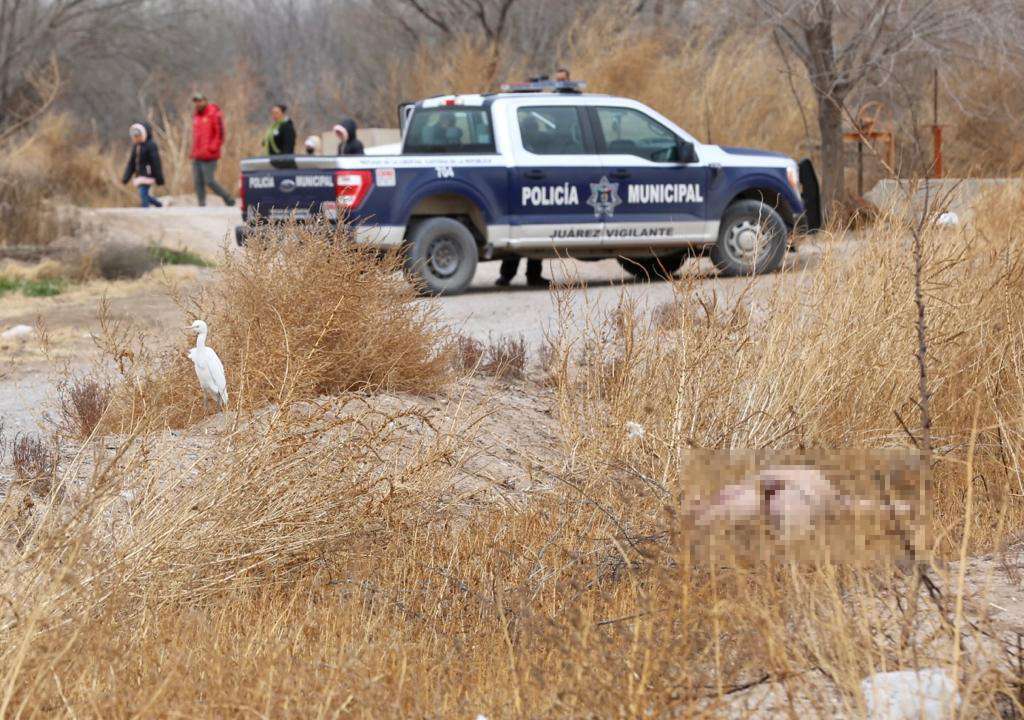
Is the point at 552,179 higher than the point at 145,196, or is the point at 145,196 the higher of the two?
the point at 552,179

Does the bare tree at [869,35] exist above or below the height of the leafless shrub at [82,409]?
above

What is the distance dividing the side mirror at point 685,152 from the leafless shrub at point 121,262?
6.44 m

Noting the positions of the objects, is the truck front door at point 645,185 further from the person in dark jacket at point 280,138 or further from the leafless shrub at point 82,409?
the person in dark jacket at point 280,138

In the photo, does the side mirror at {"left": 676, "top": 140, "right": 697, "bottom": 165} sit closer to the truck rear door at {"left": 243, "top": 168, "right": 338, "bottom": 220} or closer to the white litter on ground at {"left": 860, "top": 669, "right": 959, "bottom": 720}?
the truck rear door at {"left": 243, "top": 168, "right": 338, "bottom": 220}

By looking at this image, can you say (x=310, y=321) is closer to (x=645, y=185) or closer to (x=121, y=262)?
(x=645, y=185)

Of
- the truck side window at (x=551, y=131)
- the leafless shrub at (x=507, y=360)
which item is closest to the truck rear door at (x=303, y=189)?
the truck side window at (x=551, y=131)

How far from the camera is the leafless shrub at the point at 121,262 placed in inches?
647

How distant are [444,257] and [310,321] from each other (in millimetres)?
6199

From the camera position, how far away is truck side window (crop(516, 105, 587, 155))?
13766mm

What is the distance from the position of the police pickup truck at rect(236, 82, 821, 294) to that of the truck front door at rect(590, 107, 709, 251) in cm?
Answer: 1

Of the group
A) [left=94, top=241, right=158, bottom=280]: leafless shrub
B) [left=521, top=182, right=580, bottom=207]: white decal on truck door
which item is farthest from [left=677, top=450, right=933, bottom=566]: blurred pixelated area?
[left=94, top=241, right=158, bottom=280]: leafless shrub

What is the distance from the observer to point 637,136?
14.2 metres

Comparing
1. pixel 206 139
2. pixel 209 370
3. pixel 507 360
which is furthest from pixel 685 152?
pixel 206 139

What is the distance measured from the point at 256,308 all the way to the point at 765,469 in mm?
3899
